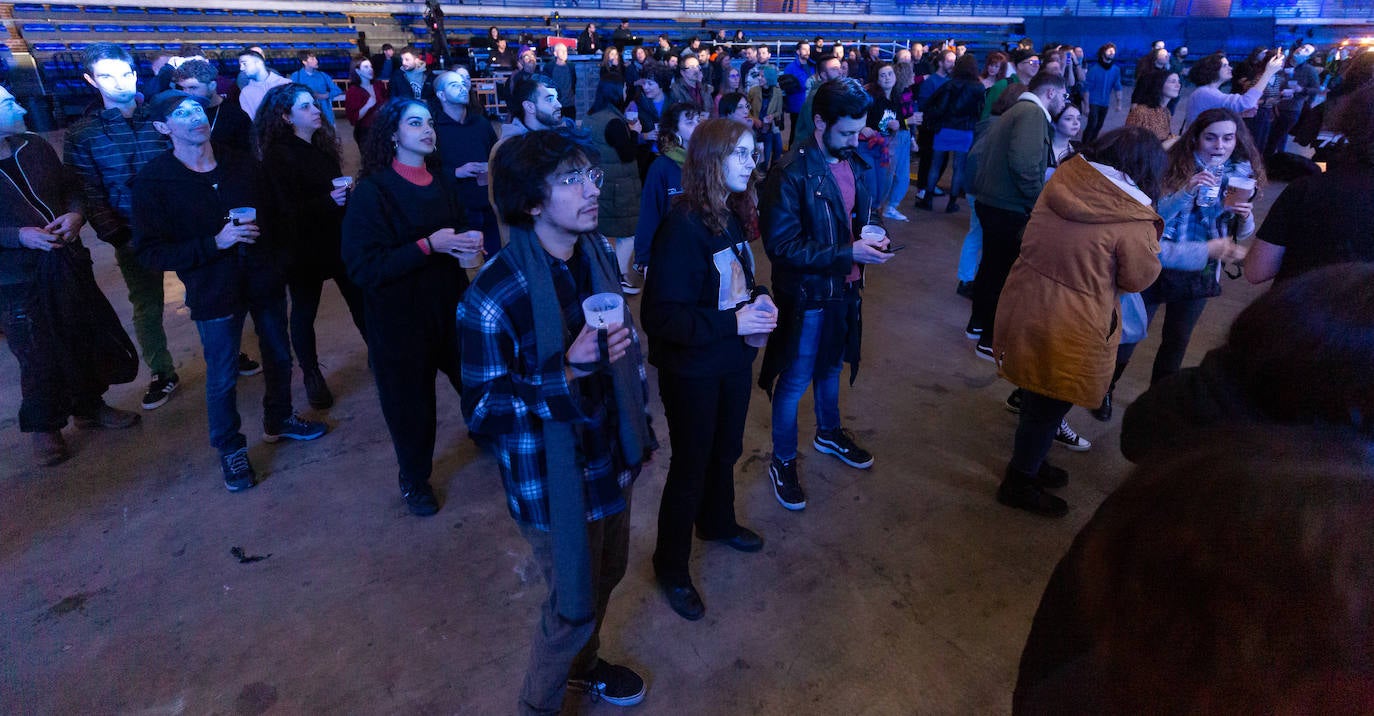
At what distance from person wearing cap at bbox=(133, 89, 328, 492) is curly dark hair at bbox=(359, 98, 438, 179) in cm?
58

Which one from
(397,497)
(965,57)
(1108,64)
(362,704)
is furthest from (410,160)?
(1108,64)

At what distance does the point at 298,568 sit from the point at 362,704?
0.89m

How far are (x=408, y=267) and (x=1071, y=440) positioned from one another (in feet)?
11.5

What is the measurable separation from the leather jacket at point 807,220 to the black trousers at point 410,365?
1438mm

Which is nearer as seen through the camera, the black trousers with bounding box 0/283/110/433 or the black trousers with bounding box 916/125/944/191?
the black trousers with bounding box 0/283/110/433

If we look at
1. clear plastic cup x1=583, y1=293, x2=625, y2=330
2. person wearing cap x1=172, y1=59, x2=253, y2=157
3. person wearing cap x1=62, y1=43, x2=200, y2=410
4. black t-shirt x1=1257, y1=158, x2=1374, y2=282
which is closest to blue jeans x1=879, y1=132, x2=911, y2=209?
black t-shirt x1=1257, y1=158, x2=1374, y2=282

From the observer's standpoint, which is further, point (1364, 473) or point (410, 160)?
point (410, 160)

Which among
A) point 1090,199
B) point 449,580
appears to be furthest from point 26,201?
point 1090,199

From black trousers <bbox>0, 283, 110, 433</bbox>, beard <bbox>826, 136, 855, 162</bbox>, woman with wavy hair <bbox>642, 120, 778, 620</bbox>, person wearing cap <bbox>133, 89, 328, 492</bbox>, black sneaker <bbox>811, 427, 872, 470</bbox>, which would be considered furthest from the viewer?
black sneaker <bbox>811, 427, 872, 470</bbox>

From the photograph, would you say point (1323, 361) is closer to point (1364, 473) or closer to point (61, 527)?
point (1364, 473)

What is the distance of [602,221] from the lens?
543 cm

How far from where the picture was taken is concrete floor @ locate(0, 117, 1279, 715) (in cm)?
244

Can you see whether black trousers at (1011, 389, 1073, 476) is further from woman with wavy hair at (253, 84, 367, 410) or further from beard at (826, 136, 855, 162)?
woman with wavy hair at (253, 84, 367, 410)

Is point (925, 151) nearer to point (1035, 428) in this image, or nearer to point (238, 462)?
point (1035, 428)
